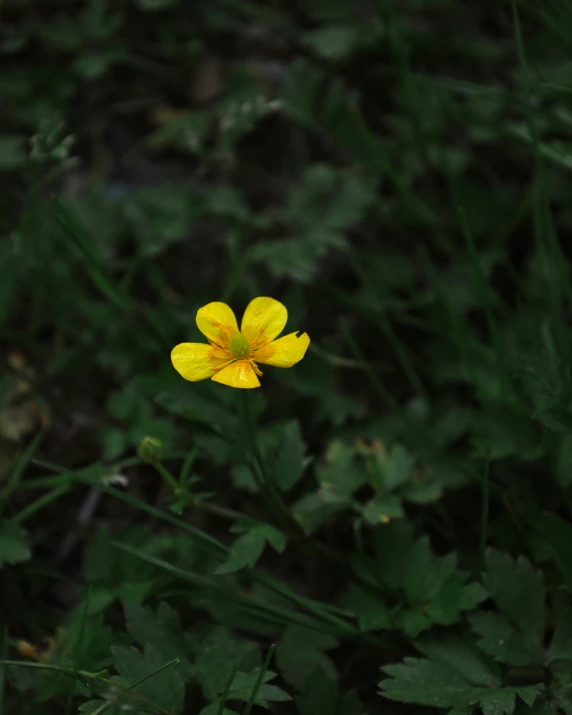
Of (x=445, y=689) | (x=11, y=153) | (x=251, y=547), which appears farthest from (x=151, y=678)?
(x=11, y=153)

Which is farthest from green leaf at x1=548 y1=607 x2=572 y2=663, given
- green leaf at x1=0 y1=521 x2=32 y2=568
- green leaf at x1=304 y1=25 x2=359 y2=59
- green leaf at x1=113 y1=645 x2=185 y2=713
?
green leaf at x1=304 y1=25 x2=359 y2=59

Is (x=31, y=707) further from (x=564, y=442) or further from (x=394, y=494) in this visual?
(x=564, y=442)

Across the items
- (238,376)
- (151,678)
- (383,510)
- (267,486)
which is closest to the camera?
(238,376)

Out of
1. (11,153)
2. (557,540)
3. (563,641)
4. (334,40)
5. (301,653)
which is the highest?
(334,40)

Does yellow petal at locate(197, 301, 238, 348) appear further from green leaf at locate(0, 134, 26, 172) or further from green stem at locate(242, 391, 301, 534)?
green leaf at locate(0, 134, 26, 172)

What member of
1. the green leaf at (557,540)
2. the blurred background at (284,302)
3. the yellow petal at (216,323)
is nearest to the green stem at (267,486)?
the blurred background at (284,302)

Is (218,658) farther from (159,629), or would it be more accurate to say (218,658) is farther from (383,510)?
(383,510)

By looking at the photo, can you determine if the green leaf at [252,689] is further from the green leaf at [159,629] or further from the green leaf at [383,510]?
the green leaf at [383,510]
